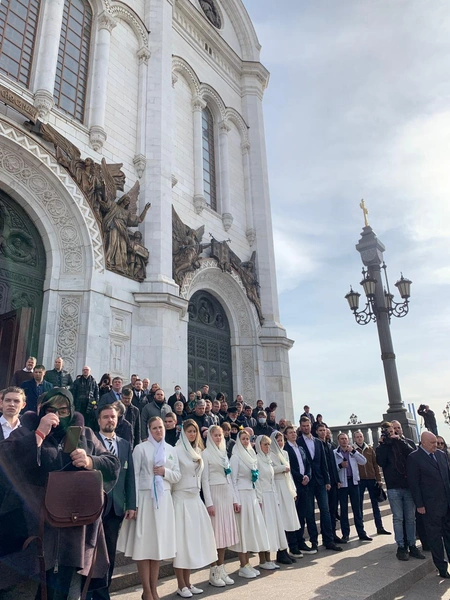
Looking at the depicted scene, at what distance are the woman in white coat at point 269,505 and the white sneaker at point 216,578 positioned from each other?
0.85m

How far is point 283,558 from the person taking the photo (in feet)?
18.4

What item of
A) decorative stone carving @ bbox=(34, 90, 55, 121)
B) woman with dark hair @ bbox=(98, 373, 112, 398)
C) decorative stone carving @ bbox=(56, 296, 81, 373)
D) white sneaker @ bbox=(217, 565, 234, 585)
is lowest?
white sneaker @ bbox=(217, 565, 234, 585)

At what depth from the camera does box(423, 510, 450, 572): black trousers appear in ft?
17.2

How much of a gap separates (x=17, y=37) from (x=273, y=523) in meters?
12.0

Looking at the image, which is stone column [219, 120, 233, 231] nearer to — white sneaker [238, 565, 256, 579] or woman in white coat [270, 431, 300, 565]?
woman in white coat [270, 431, 300, 565]

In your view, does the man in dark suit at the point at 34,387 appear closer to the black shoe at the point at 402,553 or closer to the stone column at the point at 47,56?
the black shoe at the point at 402,553

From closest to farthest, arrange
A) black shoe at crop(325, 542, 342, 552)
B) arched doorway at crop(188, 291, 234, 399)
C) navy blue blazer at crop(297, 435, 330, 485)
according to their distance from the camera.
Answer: black shoe at crop(325, 542, 342, 552), navy blue blazer at crop(297, 435, 330, 485), arched doorway at crop(188, 291, 234, 399)

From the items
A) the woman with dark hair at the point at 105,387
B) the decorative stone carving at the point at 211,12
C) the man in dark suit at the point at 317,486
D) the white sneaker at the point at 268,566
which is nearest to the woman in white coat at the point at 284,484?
the man in dark suit at the point at 317,486

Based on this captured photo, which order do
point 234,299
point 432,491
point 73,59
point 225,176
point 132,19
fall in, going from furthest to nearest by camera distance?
1. point 225,176
2. point 234,299
3. point 132,19
4. point 73,59
5. point 432,491

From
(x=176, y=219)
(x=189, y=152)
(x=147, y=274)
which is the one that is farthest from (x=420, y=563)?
(x=189, y=152)

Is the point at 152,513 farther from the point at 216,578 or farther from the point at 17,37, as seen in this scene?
the point at 17,37

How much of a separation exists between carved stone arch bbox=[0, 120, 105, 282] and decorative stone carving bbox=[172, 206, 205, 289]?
2668mm

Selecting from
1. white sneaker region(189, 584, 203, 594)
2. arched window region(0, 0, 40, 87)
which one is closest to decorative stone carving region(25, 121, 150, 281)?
arched window region(0, 0, 40, 87)

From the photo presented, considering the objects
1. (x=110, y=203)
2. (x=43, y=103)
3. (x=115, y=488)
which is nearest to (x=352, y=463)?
(x=115, y=488)
